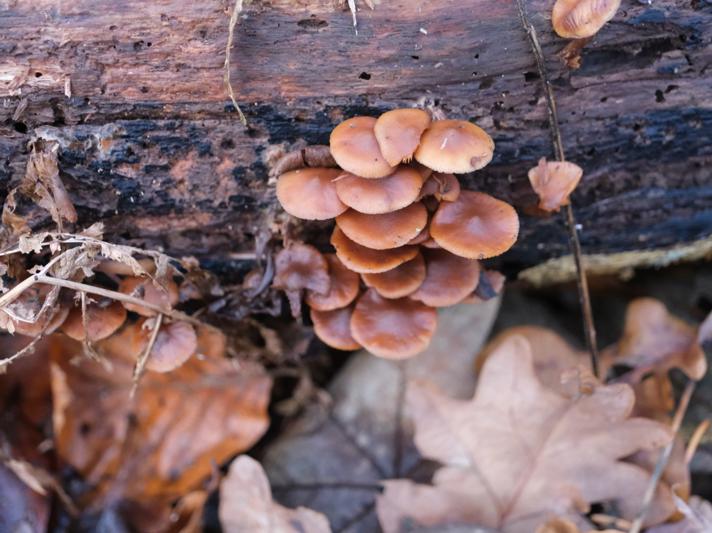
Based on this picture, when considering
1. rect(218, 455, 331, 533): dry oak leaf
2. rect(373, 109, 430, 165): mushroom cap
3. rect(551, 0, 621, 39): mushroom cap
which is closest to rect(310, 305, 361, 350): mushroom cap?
rect(218, 455, 331, 533): dry oak leaf

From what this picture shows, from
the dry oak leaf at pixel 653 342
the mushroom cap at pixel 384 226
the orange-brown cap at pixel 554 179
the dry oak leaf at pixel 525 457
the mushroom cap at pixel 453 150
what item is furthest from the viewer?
the dry oak leaf at pixel 653 342

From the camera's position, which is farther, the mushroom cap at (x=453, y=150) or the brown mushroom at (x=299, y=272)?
the brown mushroom at (x=299, y=272)

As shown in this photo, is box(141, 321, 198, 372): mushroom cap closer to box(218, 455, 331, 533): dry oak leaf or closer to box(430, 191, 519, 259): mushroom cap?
box(218, 455, 331, 533): dry oak leaf

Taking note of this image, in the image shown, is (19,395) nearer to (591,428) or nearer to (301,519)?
(301,519)

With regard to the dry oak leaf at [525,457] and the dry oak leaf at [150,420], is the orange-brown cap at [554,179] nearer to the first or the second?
the dry oak leaf at [525,457]

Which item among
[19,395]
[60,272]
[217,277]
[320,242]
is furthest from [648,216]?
[19,395]

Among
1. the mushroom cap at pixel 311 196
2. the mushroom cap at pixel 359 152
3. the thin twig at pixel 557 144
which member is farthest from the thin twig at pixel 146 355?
the thin twig at pixel 557 144

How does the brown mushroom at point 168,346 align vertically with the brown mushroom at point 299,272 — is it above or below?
Answer: below
